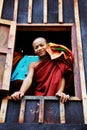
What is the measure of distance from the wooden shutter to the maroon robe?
61 centimetres

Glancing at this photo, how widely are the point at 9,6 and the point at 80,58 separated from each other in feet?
6.54

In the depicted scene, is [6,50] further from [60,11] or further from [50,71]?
[60,11]

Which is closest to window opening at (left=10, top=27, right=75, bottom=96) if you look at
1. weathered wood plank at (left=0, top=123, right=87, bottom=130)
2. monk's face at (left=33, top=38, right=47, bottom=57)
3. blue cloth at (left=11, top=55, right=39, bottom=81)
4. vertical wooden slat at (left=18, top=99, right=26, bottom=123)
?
blue cloth at (left=11, top=55, right=39, bottom=81)

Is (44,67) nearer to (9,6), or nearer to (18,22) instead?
(18,22)

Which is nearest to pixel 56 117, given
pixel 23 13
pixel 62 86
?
pixel 62 86

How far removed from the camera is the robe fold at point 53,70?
508cm

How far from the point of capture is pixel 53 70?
525cm

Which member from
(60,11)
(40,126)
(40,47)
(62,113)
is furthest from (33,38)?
(40,126)

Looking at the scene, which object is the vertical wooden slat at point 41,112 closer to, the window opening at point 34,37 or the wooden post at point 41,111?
the wooden post at point 41,111

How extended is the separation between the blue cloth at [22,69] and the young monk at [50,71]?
0.19 metres

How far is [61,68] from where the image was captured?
17.0ft

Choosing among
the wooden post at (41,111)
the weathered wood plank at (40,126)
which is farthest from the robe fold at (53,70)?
the weathered wood plank at (40,126)

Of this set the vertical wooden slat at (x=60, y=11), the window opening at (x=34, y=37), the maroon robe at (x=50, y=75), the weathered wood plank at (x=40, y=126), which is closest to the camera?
the weathered wood plank at (x=40, y=126)

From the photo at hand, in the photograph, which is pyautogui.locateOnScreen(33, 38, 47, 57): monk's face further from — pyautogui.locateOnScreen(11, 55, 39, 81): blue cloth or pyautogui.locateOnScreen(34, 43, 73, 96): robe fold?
pyautogui.locateOnScreen(11, 55, 39, 81): blue cloth
